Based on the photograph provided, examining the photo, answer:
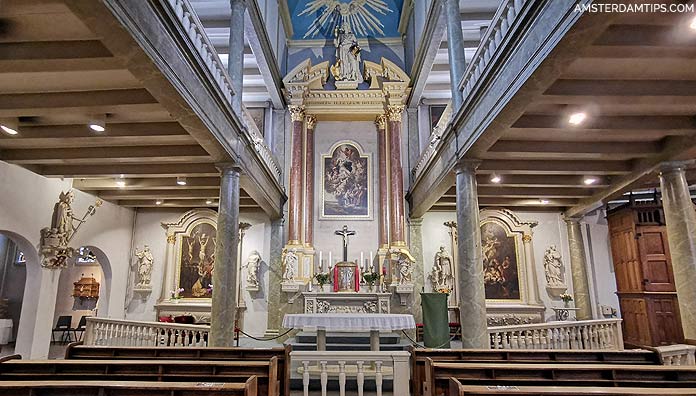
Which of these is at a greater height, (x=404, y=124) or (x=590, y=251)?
(x=404, y=124)

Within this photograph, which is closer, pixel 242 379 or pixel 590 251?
pixel 242 379

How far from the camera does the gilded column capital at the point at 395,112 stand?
40.4ft

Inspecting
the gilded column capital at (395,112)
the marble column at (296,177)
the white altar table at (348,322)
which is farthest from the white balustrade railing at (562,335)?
the gilded column capital at (395,112)

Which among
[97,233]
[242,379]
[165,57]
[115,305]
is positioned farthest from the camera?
[115,305]

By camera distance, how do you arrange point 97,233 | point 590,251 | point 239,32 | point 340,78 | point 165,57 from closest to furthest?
point 165,57 → point 239,32 → point 97,233 → point 590,251 → point 340,78

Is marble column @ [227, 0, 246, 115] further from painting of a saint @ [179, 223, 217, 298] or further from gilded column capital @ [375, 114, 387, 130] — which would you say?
gilded column capital @ [375, 114, 387, 130]

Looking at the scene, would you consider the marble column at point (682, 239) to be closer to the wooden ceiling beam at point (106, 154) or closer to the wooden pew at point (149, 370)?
the wooden pew at point (149, 370)

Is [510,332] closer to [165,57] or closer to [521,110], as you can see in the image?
[521,110]

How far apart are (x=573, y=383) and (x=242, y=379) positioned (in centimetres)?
301

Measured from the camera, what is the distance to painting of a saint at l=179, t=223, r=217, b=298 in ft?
37.7

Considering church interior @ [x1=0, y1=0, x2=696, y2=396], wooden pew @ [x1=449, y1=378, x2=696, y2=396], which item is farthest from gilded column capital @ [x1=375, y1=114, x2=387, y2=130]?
wooden pew @ [x1=449, y1=378, x2=696, y2=396]

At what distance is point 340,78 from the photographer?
12.7 metres

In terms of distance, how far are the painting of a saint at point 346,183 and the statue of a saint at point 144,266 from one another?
17.1 feet

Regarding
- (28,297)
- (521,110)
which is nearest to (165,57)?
(521,110)
